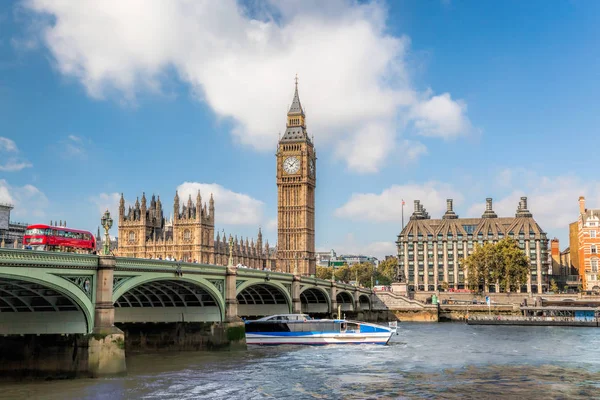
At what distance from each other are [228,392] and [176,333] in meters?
19.0

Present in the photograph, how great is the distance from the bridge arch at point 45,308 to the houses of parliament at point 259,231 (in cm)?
8138

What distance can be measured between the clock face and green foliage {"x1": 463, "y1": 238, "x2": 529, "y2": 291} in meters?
46.6

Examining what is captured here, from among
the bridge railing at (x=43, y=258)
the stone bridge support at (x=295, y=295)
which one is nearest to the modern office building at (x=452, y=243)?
the stone bridge support at (x=295, y=295)

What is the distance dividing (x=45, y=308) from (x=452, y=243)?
134207 mm

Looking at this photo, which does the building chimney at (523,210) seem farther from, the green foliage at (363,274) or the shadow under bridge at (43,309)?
the shadow under bridge at (43,309)

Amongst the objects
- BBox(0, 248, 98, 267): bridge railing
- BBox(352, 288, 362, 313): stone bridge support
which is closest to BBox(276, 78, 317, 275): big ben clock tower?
BBox(352, 288, 362, 313): stone bridge support

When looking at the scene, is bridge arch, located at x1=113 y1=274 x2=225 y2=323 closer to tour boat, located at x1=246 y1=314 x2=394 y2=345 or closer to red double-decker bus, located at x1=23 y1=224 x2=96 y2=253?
red double-decker bus, located at x1=23 y1=224 x2=96 y2=253

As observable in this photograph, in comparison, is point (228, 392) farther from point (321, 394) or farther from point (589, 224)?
point (589, 224)

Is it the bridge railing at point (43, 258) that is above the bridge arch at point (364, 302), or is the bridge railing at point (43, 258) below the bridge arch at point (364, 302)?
above

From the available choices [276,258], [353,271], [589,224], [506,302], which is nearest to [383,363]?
[506,302]

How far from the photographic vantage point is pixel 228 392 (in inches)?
1335

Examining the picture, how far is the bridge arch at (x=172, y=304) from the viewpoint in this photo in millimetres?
49531

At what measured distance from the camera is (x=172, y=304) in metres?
53.0

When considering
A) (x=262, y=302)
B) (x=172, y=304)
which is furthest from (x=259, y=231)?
(x=172, y=304)
